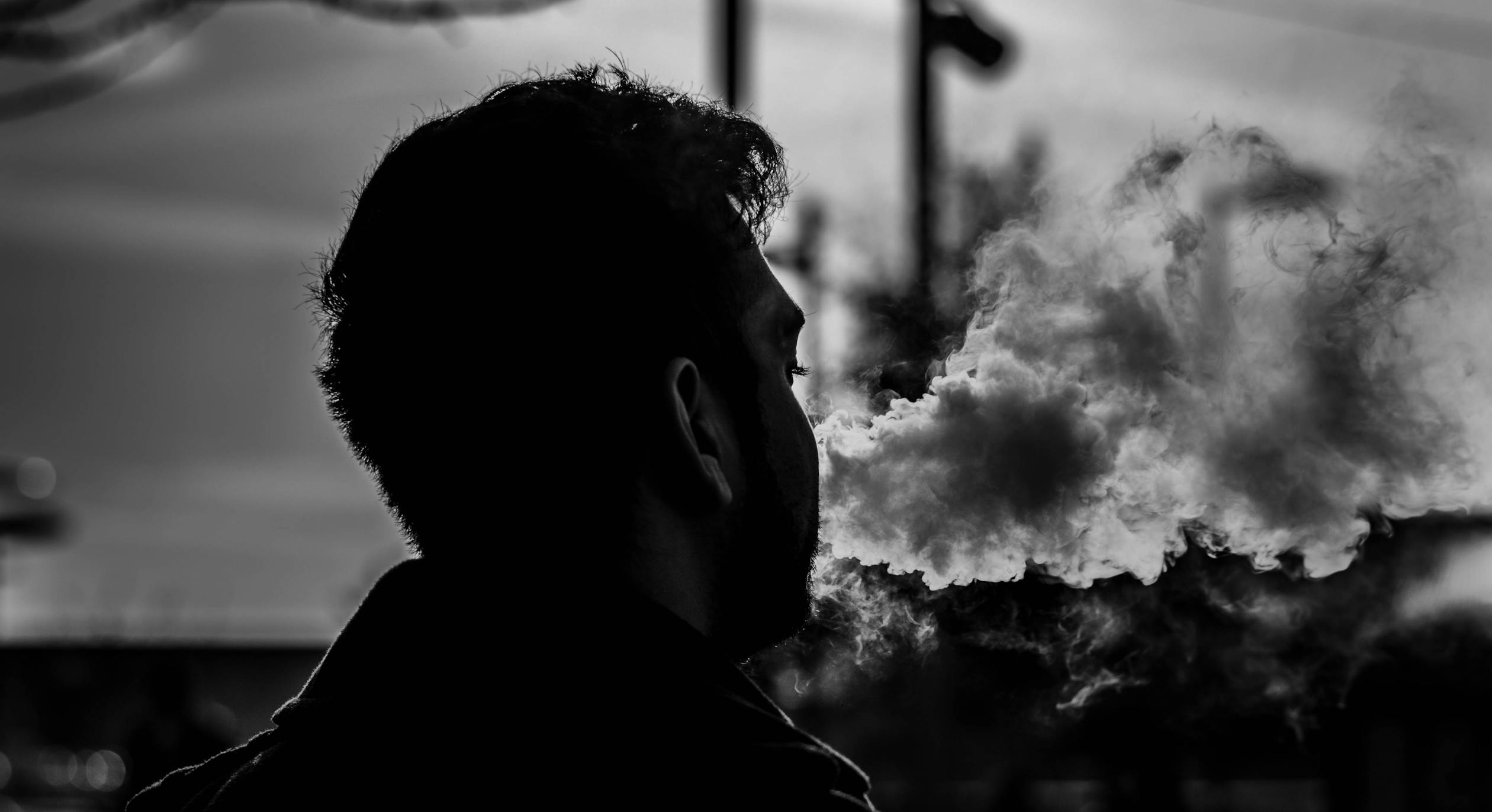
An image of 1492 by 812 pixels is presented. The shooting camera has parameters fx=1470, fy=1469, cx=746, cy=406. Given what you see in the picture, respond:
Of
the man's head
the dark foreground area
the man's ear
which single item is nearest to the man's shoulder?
the man's head

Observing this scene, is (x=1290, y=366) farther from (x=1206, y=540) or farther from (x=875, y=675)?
(x=875, y=675)

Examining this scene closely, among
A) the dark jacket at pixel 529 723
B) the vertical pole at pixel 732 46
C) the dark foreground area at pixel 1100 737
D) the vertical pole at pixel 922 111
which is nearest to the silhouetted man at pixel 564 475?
the dark jacket at pixel 529 723

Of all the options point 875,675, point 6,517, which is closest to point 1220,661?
point 875,675

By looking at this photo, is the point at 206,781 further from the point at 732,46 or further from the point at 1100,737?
the point at 1100,737

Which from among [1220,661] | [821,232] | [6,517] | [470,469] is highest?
[6,517]

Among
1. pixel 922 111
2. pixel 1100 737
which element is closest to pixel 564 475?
pixel 922 111

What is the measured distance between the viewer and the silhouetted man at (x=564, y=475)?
1403 millimetres

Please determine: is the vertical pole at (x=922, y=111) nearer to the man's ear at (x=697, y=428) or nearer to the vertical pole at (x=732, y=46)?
the vertical pole at (x=732, y=46)

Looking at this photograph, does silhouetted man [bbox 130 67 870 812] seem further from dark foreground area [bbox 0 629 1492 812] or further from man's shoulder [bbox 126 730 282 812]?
dark foreground area [bbox 0 629 1492 812]

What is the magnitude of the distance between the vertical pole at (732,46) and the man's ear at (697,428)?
704 cm

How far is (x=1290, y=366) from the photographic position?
2844mm

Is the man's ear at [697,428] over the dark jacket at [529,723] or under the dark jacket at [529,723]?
over

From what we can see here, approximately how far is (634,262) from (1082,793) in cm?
2180

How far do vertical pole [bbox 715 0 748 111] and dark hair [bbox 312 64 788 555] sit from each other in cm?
695
